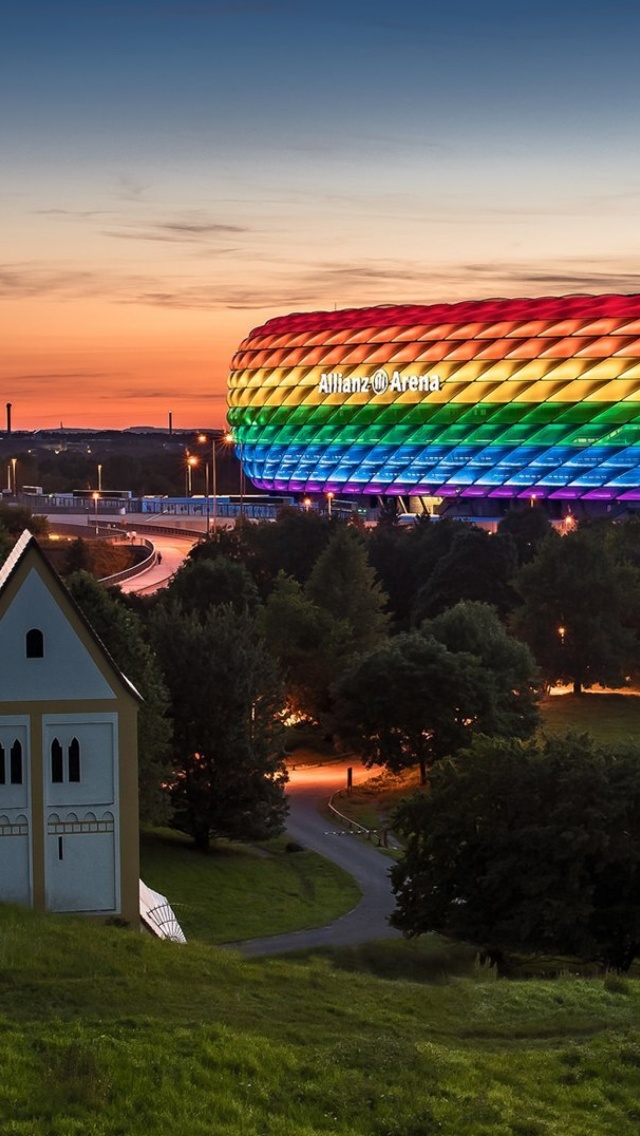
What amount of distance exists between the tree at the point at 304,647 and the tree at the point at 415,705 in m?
10.8

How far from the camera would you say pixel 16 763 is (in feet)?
113

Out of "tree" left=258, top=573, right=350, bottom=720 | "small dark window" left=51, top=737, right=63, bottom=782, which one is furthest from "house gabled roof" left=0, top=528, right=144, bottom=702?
"tree" left=258, top=573, right=350, bottom=720

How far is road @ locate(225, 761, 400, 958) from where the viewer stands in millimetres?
42188

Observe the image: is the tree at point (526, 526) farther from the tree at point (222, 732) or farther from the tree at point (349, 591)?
the tree at point (222, 732)

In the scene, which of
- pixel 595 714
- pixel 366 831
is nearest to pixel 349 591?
pixel 595 714

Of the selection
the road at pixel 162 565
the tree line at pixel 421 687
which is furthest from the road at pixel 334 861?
the road at pixel 162 565

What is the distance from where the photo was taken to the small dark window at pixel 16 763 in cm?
3444

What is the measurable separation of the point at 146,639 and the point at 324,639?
1807cm

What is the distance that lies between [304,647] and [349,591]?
10.1 metres

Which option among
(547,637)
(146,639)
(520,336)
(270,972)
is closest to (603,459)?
(520,336)

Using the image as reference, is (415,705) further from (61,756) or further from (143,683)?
(61,756)

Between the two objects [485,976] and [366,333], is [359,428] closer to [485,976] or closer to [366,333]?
[366,333]

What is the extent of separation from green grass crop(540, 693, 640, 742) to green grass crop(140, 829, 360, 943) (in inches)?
1048

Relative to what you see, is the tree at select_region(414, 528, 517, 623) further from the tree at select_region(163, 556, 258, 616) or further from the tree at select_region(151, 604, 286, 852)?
the tree at select_region(151, 604, 286, 852)
